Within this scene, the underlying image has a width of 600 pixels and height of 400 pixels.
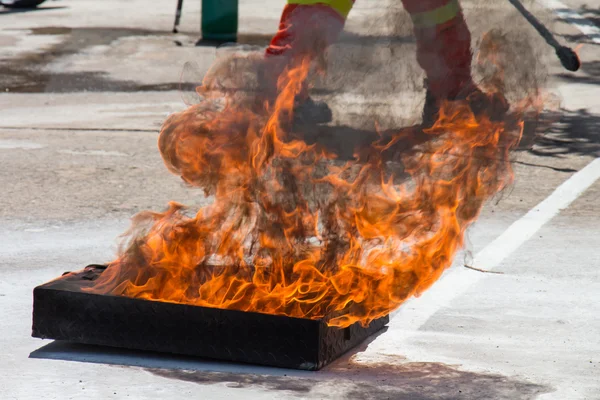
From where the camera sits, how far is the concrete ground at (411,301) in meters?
4.33

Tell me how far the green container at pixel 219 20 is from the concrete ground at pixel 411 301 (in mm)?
4346

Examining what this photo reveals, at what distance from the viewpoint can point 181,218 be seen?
489 centimetres

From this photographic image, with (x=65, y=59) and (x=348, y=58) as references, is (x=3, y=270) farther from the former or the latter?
(x=65, y=59)

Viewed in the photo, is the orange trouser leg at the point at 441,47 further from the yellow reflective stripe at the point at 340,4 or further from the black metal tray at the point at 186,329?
the black metal tray at the point at 186,329

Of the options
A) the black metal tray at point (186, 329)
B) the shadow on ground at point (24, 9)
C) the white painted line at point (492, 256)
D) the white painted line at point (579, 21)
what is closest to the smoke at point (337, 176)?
the black metal tray at point (186, 329)

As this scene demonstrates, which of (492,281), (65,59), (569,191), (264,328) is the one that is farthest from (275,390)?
(65,59)

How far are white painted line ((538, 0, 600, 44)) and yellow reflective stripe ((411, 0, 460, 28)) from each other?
11.4m

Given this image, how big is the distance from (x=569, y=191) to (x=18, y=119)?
508 cm

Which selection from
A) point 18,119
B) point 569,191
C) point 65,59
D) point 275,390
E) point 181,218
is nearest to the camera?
point 275,390

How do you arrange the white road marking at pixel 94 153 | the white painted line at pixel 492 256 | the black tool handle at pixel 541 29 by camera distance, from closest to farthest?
1. the black tool handle at pixel 541 29
2. the white painted line at pixel 492 256
3. the white road marking at pixel 94 153

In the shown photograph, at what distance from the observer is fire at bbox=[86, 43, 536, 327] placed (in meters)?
4.55

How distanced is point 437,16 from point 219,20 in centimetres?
1108

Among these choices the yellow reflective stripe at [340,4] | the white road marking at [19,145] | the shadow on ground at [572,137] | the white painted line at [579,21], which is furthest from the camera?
the white painted line at [579,21]

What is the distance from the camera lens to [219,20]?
15586mm
